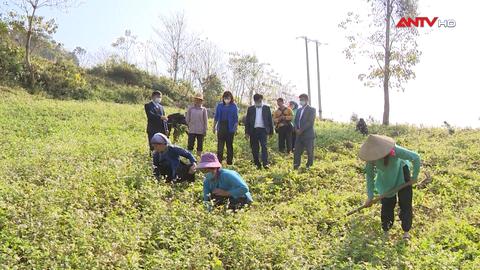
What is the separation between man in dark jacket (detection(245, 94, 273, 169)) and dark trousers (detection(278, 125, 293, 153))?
242 centimetres

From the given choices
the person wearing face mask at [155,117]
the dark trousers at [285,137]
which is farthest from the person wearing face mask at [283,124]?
the person wearing face mask at [155,117]

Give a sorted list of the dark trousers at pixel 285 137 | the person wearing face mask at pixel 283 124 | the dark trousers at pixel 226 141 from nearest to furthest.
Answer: the dark trousers at pixel 226 141 → the person wearing face mask at pixel 283 124 → the dark trousers at pixel 285 137

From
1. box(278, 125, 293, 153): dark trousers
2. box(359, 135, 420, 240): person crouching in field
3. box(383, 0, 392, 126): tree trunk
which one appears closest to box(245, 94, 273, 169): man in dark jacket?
box(278, 125, 293, 153): dark trousers

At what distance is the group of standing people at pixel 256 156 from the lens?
18.1 feet

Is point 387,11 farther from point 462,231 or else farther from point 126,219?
point 126,219

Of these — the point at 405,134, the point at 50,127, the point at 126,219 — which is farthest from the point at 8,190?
the point at 405,134

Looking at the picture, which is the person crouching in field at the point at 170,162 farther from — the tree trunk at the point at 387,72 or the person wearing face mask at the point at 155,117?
the tree trunk at the point at 387,72

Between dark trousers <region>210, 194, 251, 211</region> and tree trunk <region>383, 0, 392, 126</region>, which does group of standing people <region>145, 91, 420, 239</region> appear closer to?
dark trousers <region>210, 194, 251, 211</region>

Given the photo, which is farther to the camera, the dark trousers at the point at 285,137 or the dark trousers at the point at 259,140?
the dark trousers at the point at 285,137

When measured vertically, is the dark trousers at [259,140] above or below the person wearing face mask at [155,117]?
below

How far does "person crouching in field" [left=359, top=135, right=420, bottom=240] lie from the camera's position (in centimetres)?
536

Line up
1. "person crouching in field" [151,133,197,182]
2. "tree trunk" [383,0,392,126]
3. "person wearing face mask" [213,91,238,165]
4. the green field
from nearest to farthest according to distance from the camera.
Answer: the green field
"person crouching in field" [151,133,197,182]
"person wearing face mask" [213,91,238,165]
"tree trunk" [383,0,392,126]

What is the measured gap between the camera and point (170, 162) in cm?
734

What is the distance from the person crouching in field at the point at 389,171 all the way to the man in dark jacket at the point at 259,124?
3.80m
